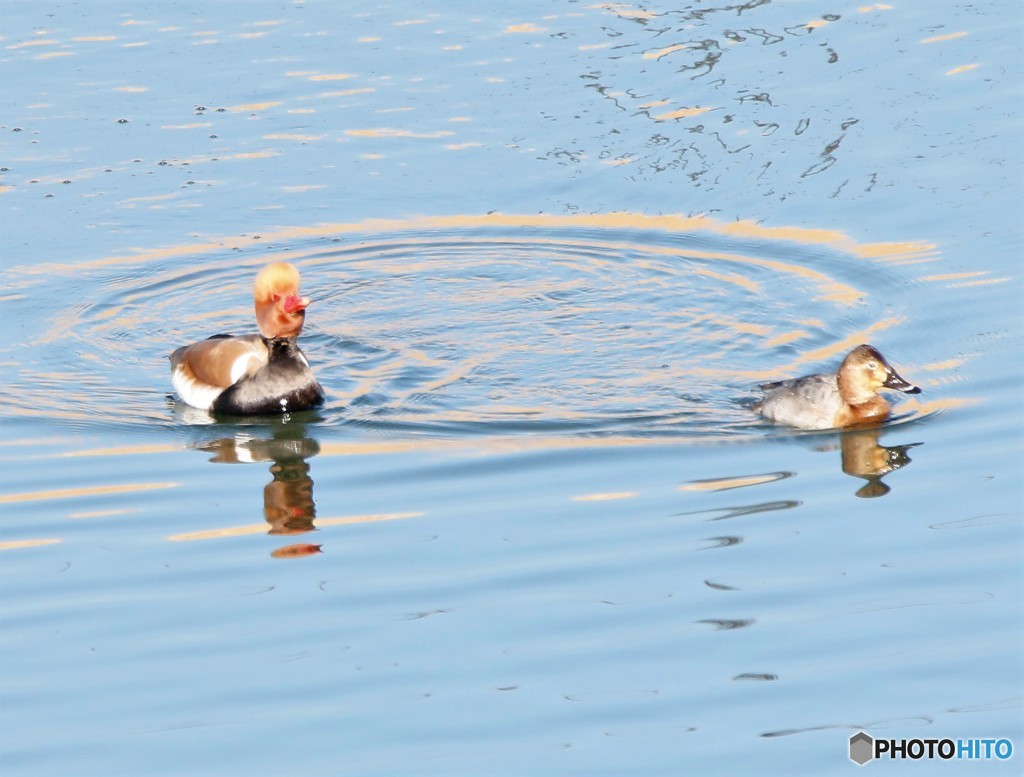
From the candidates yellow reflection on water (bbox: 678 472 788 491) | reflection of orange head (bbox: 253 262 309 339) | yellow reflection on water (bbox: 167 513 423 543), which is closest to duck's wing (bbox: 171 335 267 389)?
reflection of orange head (bbox: 253 262 309 339)

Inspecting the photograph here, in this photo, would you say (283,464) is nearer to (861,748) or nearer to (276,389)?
(276,389)

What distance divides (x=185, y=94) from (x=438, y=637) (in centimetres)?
1128

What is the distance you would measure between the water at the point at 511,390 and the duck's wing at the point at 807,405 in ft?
0.44

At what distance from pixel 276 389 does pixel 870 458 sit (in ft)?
13.1

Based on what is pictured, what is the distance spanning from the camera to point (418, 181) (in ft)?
50.2

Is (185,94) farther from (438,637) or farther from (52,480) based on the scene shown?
(438,637)

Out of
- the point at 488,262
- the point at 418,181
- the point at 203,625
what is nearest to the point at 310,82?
the point at 418,181

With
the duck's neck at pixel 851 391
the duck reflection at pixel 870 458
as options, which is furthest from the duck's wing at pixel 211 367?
the duck reflection at pixel 870 458

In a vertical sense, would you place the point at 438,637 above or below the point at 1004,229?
below

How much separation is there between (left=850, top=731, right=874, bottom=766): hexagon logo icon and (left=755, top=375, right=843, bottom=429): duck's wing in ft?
13.2

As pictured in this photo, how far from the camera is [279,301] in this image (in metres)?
11.3

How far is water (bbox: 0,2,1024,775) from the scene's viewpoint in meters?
6.81

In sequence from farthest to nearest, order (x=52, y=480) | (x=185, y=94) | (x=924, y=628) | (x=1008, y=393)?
(x=185, y=94) < (x=1008, y=393) < (x=52, y=480) < (x=924, y=628)

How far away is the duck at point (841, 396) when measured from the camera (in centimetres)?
1023
